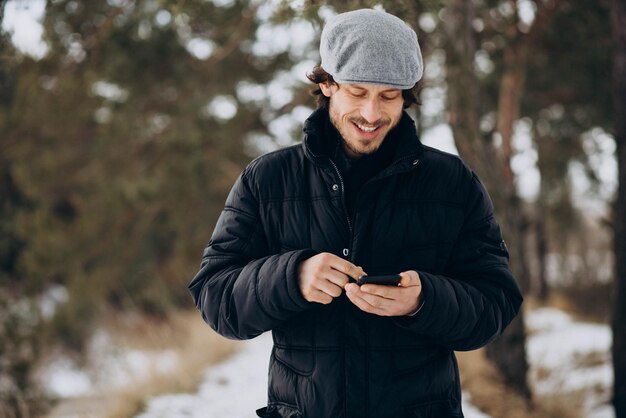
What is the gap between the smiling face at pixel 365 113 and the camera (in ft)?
5.87

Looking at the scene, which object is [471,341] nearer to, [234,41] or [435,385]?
[435,385]

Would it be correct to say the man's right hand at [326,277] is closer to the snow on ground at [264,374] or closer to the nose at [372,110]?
the nose at [372,110]

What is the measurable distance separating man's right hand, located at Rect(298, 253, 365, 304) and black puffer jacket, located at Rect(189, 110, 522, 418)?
0.05 meters

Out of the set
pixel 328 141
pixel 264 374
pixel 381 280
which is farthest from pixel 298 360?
pixel 264 374

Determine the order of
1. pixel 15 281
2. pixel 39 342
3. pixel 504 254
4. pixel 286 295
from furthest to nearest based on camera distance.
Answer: pixel 15 281, pixel 39 342, pixel 504 254, pixel 286 295

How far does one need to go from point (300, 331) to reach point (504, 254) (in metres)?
0.63

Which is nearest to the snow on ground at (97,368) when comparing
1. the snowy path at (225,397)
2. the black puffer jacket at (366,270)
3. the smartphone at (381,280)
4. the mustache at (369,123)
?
the snowy path at (225,397)

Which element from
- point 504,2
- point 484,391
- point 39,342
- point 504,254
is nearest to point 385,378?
point 504,254

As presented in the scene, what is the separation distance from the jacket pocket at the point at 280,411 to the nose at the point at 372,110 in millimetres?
809

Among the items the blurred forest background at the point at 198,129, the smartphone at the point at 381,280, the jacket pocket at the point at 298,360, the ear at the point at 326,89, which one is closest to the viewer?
the smartphone at the point at 381,280

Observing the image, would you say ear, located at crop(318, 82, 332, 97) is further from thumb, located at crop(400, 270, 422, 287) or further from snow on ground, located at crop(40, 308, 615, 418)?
snow on ground, located at crop(40, 308, 615, 418)

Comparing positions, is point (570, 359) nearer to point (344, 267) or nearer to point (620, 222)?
point (620, 222)

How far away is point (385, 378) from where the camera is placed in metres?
1.76

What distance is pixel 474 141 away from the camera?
16.5ft
